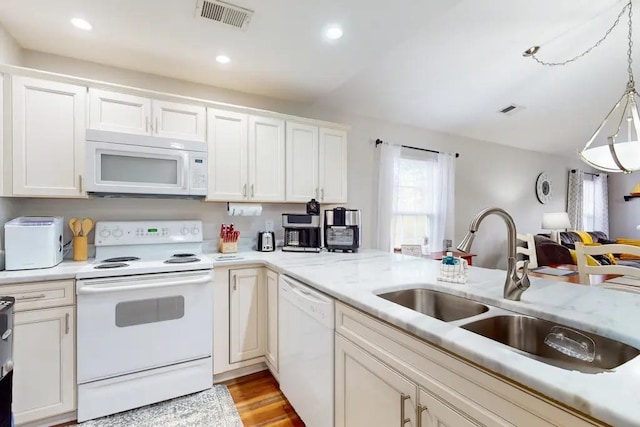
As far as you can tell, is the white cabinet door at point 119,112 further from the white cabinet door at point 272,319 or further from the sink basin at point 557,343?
the sink basin at point 557,343

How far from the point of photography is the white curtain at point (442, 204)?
414 cm

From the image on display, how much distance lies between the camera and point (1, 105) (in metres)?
1.79

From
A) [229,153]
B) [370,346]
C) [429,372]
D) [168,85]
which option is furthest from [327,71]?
[429,372]

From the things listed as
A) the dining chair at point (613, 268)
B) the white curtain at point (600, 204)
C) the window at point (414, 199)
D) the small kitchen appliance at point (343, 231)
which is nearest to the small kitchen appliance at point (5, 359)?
the small kitchen appliance at point (343, 231)

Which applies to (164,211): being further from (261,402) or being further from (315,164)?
(261,402)

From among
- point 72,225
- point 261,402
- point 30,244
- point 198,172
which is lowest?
point 261,402

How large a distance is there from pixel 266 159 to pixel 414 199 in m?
2.27

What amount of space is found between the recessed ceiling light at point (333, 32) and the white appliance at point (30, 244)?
2158 mm

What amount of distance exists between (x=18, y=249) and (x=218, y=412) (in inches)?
60.8

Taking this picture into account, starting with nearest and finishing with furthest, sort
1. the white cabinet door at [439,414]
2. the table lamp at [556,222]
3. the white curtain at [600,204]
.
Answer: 1. the white cabinet door at [439,414]
2. the table lamp at [556,222]
3. the white curtain at [600,204]

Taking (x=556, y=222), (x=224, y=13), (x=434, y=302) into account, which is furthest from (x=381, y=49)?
(x=556, y=222)

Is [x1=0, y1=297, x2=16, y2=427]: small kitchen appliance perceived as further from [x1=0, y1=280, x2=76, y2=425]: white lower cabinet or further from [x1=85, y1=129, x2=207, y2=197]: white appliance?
[x1=85, y1=129, x2=207, y2=197]: white appliance

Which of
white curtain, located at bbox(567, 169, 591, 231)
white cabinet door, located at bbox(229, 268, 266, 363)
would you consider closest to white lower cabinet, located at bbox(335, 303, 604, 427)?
white cabinet door, located at bbox(229, 268, 266, 363)

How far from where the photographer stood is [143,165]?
2170mm
